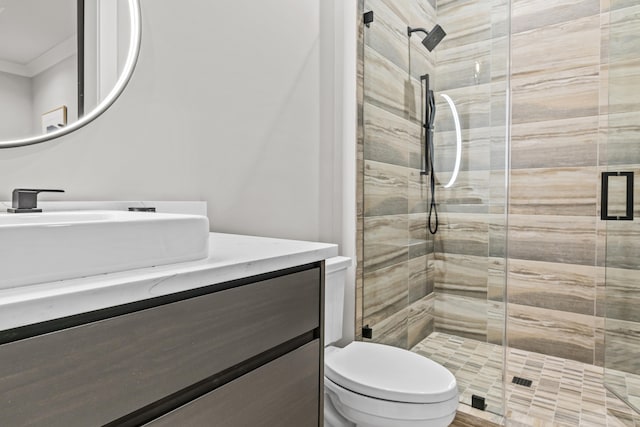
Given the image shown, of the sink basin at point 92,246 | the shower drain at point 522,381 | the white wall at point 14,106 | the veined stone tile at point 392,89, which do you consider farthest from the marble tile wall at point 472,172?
the white wall at point 14,106

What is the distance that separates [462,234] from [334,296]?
2.55 ft

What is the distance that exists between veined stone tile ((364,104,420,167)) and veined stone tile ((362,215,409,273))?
30cm

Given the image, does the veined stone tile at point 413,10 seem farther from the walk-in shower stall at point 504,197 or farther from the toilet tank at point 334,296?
the toilet tank at point 334,296

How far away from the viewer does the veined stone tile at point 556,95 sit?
2270mm

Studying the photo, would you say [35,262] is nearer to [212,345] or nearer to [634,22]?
[212,345]

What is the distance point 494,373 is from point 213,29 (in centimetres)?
182

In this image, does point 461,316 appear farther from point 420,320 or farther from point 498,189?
point 498,189

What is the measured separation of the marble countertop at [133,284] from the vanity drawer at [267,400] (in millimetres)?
176

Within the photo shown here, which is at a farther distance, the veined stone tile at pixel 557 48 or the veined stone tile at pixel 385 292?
the veined stone tile at pixel 557 48

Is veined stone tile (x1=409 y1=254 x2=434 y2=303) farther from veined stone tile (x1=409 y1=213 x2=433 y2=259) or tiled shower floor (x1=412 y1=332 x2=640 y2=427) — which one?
tiled shower floor (x1=412 y1=332 x2=640 y2=427)

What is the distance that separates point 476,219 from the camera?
6.08ft

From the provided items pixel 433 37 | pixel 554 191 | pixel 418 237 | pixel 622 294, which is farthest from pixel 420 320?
pixel 433 37

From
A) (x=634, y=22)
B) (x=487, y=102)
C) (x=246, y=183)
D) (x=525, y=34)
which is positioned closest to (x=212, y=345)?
(x=246, y=183)

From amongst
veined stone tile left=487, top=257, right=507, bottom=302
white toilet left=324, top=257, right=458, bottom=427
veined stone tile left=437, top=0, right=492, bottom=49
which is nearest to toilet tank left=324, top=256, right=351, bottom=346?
white toilet left=324, top=257, right=458, bottom=427
